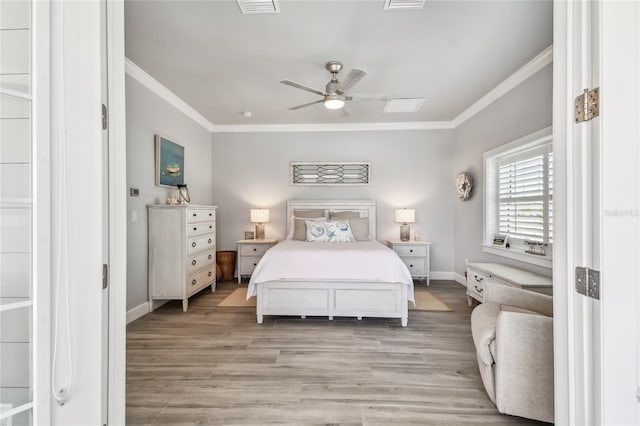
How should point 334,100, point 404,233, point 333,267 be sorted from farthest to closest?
point 404,233 → point 333,267 → point 334,100

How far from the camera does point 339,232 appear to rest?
4.05 m

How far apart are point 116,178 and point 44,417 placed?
0.75 m

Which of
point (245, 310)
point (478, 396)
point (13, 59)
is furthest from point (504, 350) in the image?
point (245, 310)

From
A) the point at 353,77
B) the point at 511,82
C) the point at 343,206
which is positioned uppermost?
the point at 511,82

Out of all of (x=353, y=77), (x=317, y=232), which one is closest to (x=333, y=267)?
(x=317, y=232)

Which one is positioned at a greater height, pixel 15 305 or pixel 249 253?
pixel 15 305

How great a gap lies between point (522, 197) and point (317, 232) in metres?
2.59

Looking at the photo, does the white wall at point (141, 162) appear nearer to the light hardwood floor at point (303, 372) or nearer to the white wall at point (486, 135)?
the light hardwood floor at point (303, 372)

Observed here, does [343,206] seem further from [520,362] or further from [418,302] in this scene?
[520,362]

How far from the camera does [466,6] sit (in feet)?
6.88

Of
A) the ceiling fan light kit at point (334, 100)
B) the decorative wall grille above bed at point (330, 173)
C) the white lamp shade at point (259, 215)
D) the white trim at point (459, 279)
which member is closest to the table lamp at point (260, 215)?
the white lamp shade at point (259, 215)

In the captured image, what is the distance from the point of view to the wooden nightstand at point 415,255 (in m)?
4.54

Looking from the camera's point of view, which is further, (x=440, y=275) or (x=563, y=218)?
(x=440, y=275)

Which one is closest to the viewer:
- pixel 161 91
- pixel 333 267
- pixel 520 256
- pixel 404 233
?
pixel 333 267
